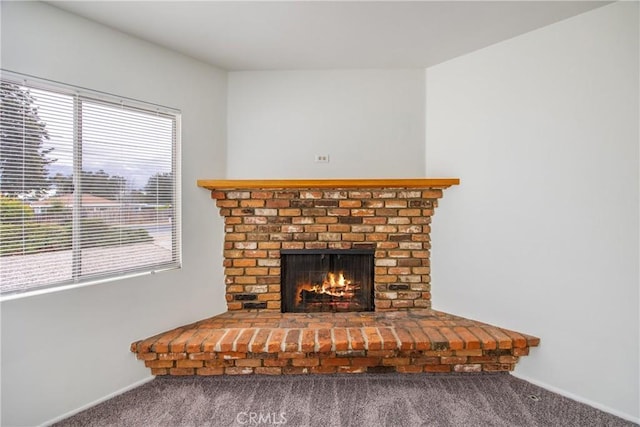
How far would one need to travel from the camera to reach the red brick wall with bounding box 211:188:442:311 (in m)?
2.41

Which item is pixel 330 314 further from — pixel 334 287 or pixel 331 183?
pixel 331 183

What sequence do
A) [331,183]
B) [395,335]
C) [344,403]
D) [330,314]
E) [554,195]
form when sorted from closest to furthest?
[344,403] → [554,195] → [395,335] → [331,183] → [330,314]

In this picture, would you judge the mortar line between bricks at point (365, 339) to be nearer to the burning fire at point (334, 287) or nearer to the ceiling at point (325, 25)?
the burning fire at point (334, 287)

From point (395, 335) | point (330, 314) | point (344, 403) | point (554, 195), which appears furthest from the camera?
point (330, 314)

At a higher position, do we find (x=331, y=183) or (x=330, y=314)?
(x=331, y=183)

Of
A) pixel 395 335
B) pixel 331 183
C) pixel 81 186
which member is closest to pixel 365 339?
pixel 395 335

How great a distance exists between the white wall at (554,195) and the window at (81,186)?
2220mm

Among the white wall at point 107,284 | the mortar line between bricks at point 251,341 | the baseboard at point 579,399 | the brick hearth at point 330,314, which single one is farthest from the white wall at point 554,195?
the white wall at point 107,284

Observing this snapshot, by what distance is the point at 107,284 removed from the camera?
5.90 feet

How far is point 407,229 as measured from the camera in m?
→ 2.42

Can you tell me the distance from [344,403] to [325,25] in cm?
235

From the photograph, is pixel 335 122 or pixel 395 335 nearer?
pixel 395 335

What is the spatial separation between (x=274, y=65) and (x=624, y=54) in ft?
7.37

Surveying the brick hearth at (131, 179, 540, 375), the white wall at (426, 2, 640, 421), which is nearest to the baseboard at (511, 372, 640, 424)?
the white wall at (426, 2, 640, 421)
